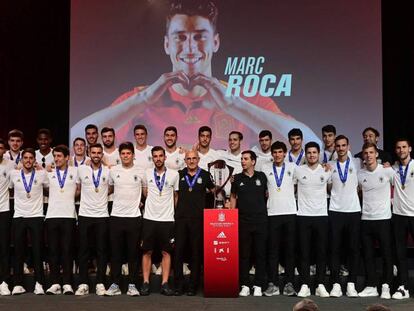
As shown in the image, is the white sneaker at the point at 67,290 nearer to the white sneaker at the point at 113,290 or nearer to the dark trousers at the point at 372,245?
Answer: the white sneaker at the point at 113,290

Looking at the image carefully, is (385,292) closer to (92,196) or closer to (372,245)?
(372,245)

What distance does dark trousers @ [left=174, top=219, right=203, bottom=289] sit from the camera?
5613 millimetres

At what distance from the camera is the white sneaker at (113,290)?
5574 millimetres

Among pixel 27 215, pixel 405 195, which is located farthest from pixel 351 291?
pixel 27 215

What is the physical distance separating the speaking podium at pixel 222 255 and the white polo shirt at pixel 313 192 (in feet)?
2.36

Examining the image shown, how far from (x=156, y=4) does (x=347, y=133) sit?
10.1 ft

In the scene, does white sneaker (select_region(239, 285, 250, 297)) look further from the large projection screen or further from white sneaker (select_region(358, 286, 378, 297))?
the large projection screen

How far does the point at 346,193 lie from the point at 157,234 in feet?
6.32

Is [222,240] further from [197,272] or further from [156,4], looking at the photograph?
[156,4]

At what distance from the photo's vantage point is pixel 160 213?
5.64 metres

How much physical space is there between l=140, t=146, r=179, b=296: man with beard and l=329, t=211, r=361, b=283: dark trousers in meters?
1.61

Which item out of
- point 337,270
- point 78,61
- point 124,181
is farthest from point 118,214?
point 78,61

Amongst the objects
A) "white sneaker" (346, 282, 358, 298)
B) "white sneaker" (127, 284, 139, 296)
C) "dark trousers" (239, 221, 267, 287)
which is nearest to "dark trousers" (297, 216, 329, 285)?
"white sneaker" (346, 282, 358, 298)

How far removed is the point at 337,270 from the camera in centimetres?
561
